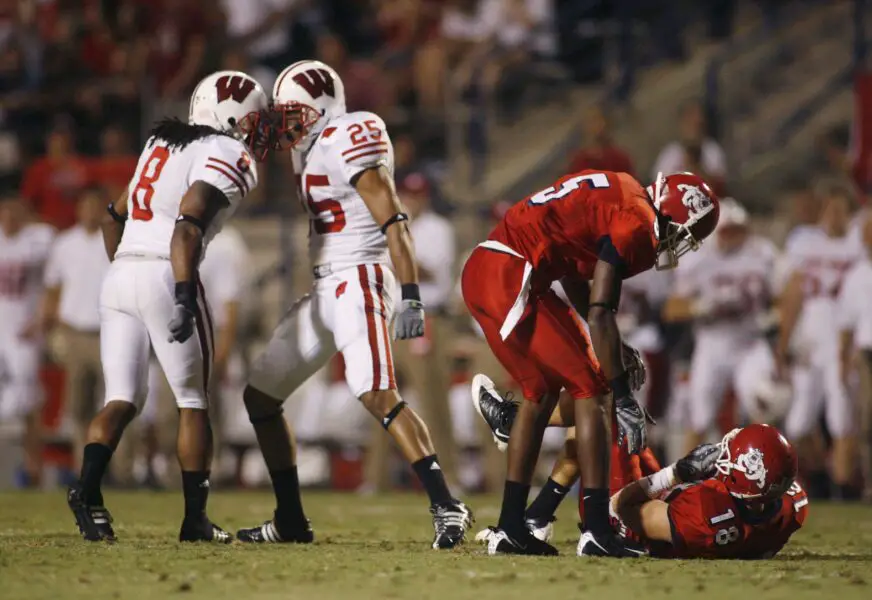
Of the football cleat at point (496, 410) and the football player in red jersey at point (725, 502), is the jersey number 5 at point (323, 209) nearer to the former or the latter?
the football cleat at point (496, 410)

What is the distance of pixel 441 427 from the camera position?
11906 millimetres

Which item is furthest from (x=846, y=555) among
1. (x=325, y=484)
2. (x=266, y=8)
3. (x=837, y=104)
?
(x=266, y=8)

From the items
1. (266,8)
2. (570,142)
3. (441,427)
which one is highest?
(266,8)

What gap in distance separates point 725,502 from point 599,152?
228 inches

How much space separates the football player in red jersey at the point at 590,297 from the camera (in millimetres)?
6141

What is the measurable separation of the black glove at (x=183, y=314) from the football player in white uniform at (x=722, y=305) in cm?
539

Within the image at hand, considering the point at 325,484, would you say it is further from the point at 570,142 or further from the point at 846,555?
the point at 846,555

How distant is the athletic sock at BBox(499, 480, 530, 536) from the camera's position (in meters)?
6.45

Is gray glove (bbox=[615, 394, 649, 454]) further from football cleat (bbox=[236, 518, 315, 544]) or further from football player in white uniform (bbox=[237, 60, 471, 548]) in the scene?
football cleat (bbox=[236, 518, 315, 544])

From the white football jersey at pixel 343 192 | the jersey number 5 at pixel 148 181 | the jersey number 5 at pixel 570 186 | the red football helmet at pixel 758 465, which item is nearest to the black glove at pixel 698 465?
the red football helmet at pixel 758 465

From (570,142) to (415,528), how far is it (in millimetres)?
6306

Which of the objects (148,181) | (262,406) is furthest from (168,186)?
(262,406)

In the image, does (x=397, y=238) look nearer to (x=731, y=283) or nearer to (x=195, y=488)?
(x=195, y=488)

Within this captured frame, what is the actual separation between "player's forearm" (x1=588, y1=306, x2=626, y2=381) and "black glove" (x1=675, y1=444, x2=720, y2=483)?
29.4 inches
